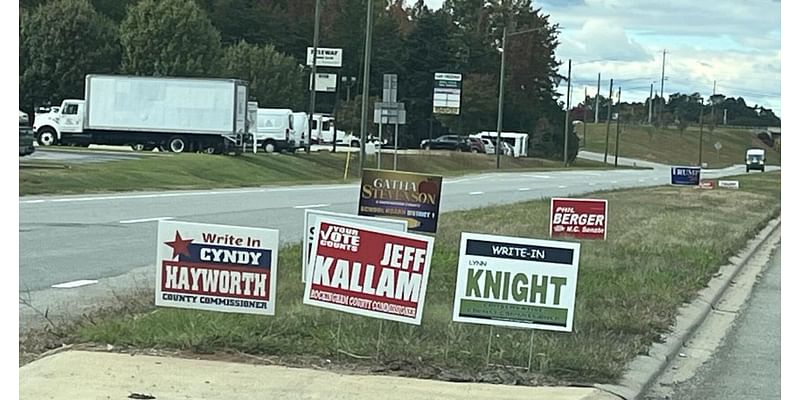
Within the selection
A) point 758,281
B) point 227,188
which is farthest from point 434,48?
point 758,281

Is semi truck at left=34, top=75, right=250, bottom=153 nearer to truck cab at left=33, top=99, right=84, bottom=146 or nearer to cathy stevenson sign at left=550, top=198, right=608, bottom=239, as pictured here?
truck cab at left=33, top=99, right=84, bottom=146

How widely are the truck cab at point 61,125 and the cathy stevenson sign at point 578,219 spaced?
36.3m

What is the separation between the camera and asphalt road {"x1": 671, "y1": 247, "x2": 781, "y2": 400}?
26.8ft

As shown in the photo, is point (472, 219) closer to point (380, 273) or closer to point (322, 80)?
point (380, 273)

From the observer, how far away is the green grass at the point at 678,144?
186ft

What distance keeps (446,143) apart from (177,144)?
25.7 m

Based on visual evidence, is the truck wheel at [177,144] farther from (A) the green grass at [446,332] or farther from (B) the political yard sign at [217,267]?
(B) the political yard sign at [217,267]

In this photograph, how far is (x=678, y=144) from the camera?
63.7m

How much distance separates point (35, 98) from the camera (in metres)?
59.6

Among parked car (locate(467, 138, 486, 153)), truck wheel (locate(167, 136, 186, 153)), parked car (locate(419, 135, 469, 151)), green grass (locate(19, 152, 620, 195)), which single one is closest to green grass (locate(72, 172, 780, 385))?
green grass (locate(19, 152, 620, 195))

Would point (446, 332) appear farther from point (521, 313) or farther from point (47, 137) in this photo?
point (47, 137)

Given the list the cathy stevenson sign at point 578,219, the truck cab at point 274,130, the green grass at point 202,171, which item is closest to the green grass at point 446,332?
the cathy stevenson sign at point 578,219

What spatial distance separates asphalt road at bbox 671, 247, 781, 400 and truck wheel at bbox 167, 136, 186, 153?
36.1m

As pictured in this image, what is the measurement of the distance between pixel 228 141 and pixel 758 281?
33004mm
